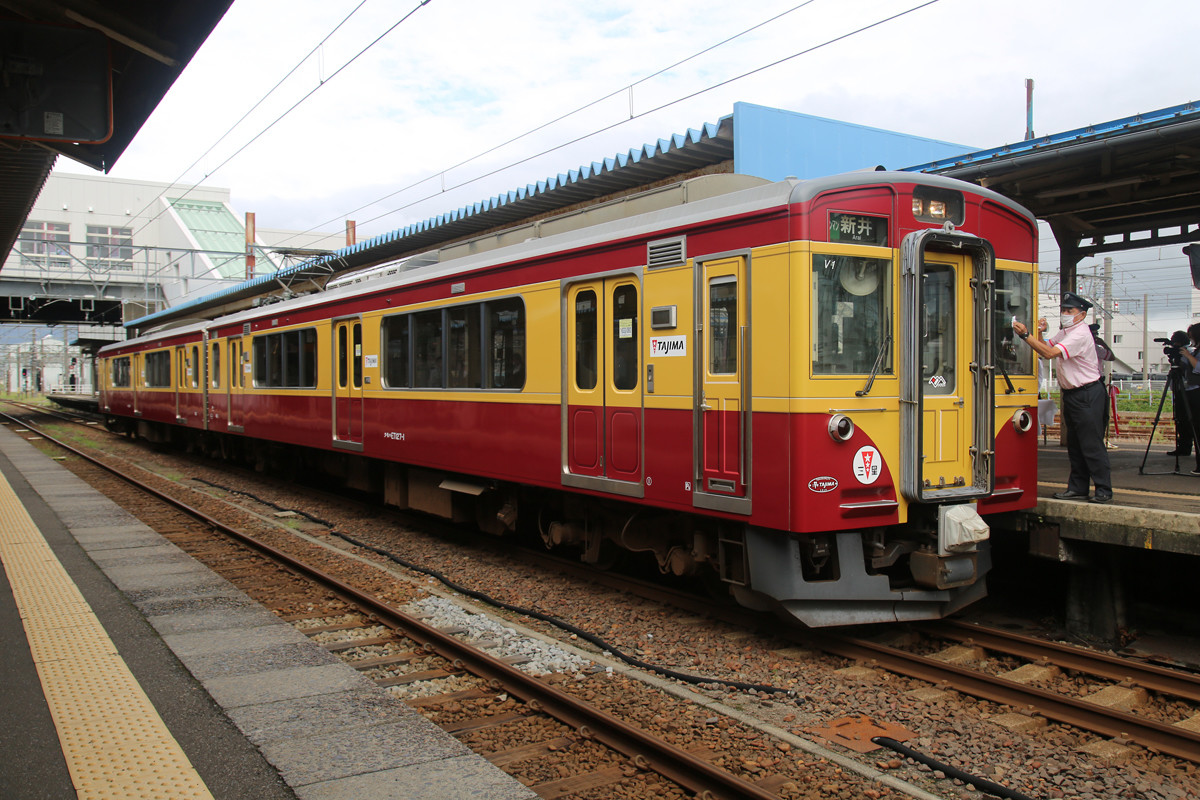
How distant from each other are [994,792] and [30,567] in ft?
27.0

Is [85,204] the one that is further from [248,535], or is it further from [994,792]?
[994,792]

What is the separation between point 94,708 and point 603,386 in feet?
12.8

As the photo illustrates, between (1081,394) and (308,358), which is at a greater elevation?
(308,358)

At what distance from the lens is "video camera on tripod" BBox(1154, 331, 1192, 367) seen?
8.31 meters

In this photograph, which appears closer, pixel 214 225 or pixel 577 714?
pixel 577 714

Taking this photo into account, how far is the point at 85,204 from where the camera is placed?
53.2 meters

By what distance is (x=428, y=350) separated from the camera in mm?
9469

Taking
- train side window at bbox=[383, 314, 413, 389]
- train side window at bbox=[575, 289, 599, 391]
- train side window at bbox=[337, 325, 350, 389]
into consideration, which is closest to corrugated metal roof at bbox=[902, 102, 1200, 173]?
train side window at bbox=[575, 289, 599, 391]

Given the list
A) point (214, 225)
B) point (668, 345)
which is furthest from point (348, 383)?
point (214, 225)

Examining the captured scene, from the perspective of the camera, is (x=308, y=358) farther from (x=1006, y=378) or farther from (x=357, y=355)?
(x=1006, y=378)

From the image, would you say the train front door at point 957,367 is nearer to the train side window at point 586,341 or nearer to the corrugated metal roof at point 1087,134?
the corrugated metal roof at point 1087,134

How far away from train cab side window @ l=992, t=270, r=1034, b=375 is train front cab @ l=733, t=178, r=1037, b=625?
231 mm

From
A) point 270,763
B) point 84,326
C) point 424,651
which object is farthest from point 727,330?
point 84,326

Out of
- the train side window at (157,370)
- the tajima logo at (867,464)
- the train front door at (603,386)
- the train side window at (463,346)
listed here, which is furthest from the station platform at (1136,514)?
the train side window at (157,370)
